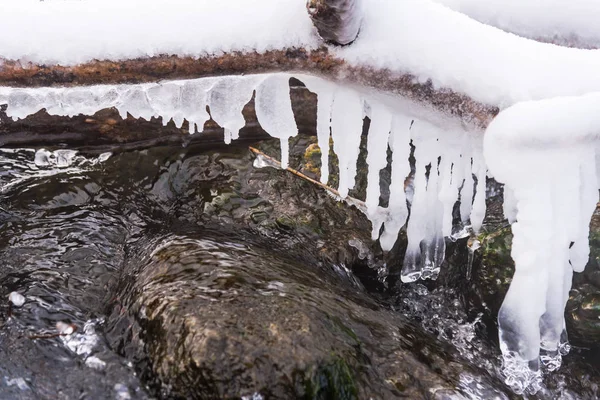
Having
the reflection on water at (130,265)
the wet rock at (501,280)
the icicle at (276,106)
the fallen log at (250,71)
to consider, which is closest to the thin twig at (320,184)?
the reflection on water at (130,265)

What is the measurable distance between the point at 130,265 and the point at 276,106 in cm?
191

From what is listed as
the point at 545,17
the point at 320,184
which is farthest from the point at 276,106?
the point at 320,184

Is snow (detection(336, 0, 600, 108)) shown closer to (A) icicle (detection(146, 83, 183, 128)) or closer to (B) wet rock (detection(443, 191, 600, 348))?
(A) icicle (detection(146, 83, 183, 128))

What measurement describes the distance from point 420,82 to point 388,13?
320 mm

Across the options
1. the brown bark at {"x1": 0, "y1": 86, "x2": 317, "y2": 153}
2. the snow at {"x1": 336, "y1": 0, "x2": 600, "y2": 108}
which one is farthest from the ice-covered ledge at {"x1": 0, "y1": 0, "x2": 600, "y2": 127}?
the brown bark at {"x1": 0, "y1": 86, "x2": 317, "y2": 153}

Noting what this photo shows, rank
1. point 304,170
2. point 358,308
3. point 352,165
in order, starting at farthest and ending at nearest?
1. point 304,170
2. point 358,308
3. point 352,165

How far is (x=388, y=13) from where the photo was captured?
213 cm

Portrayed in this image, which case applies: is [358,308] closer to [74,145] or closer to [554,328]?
[554,328]

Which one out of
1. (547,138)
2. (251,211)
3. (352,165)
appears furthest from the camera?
(251,211)

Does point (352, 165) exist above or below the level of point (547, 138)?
below

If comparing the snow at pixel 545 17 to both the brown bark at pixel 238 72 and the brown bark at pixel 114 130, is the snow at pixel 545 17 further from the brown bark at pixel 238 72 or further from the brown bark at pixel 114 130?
the brown bark at pixel 114 130

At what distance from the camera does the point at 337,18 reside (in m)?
1.92

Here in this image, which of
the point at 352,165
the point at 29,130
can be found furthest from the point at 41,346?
the point at 29,130

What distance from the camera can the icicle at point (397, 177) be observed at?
8.68 feet
